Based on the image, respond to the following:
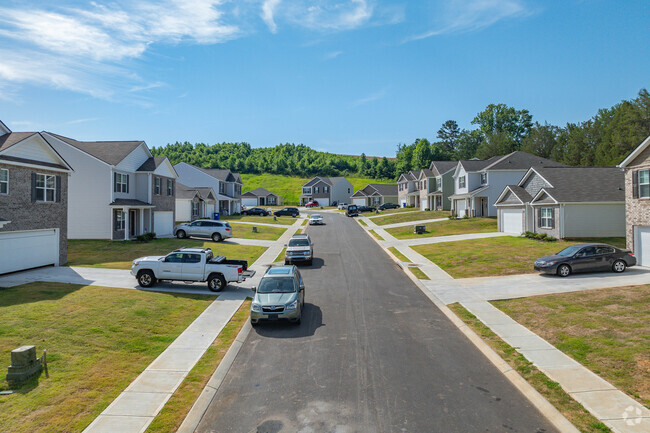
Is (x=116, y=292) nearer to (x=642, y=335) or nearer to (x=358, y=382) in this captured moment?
(x=358, y=382)

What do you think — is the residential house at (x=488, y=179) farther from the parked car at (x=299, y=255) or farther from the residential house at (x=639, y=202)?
the parked car at (x=299, y=255)

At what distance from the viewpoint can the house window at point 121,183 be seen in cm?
3241

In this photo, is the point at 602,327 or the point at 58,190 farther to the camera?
the point at 58,190

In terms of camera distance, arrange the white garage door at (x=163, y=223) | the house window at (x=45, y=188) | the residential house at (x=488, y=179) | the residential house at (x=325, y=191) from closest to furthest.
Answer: the house window at (x=45, y=188)
the white garage door at (x=163, y=223)
the residential house at (x=488, y=179)
the residential house at (x=325, y=191)

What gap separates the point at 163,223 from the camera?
3716 centimetres

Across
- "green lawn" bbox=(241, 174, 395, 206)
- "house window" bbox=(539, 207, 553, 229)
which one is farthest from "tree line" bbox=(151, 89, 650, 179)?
"house window" bbox=(539, 207, 553, 229)

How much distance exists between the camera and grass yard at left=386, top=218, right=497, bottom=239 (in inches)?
1517

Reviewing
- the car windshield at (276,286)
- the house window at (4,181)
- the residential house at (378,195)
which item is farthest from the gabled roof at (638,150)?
the residential house at (378,195)

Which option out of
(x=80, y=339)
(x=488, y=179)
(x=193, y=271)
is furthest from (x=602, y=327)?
(x=488, y=179)

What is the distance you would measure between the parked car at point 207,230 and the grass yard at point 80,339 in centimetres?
1767

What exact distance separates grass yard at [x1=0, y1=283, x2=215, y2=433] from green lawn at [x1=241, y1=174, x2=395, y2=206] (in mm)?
92134

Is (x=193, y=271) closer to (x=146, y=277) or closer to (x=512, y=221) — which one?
(x=146, y=277)

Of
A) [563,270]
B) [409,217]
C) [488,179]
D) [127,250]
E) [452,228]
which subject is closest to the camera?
[563,270]

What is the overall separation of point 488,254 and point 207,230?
74.0ft
